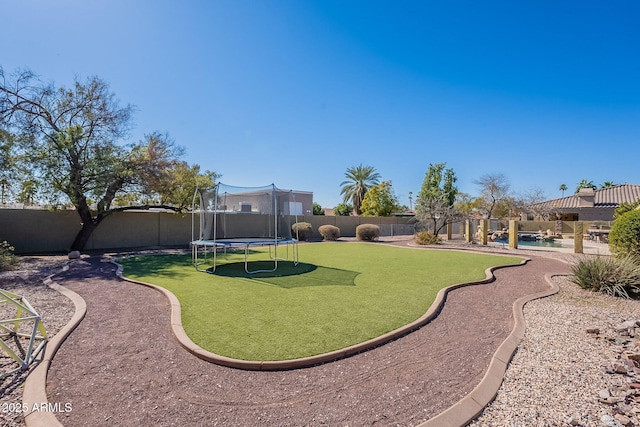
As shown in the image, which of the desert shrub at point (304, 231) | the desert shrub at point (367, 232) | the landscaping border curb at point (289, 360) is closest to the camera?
the landscaping border curb at point (289, 360)

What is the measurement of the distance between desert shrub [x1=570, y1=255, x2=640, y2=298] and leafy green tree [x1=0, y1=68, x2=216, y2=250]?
47.6 feet

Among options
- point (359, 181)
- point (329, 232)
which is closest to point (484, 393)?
point (329, 232)

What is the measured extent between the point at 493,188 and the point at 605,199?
35.7ft

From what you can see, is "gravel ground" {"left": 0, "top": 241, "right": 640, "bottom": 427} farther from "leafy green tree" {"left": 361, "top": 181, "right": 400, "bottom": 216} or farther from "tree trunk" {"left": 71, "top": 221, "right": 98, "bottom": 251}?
"leafy green tree" {"left": 361, "top": 181, "right": 400, "bottom": 216}

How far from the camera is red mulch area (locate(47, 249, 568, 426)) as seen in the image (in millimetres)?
2320

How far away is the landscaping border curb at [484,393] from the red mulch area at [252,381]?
0.24 feet

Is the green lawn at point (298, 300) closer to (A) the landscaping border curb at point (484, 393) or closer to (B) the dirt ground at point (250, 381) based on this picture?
(B) the dirt ground at point (250, 381)

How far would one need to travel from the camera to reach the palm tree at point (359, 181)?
34.8 meters

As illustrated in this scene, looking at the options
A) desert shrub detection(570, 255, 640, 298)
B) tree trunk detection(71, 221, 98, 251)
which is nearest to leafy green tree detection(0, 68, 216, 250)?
tree trunk detection(71, 221, 98, 251)

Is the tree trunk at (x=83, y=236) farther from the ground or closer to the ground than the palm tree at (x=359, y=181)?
closer to the ground

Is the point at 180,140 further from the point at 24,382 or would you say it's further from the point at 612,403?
the point at 612,403

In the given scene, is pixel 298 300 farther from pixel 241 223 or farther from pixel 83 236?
pixel 241 223

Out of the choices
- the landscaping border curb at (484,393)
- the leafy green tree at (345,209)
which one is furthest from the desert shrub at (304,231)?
the leafy green tree at (345,209)

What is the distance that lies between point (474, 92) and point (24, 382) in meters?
14.5
